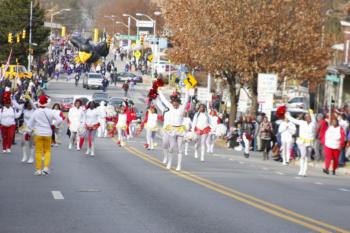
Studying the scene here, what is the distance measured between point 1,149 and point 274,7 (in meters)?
20.4

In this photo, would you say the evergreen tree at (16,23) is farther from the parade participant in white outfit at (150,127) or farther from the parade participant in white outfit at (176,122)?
the parade participant in white outfit at (176,122)

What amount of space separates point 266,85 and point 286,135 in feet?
30.6

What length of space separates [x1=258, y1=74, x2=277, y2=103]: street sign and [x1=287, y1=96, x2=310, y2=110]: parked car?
22.3 meters

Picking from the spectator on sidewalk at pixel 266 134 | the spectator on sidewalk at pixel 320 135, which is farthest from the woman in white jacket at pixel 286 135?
the spectator on sidewalk at pixel 266 134

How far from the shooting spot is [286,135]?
35.3 metres

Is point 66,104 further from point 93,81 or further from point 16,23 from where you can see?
point 16,23

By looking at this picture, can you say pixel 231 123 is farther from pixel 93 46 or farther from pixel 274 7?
pixel 93 46

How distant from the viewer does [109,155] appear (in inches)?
1410

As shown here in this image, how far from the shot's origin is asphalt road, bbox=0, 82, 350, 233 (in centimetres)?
1510

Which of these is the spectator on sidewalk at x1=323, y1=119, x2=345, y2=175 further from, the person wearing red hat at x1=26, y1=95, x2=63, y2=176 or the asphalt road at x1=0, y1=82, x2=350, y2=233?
the person wearing red hat at x1=26, y1=95, x2=63, y2=176

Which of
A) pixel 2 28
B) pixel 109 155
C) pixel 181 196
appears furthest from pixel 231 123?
pixel 2 28

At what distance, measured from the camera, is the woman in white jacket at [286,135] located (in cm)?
3494

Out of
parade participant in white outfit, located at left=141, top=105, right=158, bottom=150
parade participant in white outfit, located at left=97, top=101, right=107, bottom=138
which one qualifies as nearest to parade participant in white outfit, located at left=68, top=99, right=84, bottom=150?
parade participant in white outfit, located at left=141, top=105, right=158, bottom=150

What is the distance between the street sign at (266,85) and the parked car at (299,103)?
880 inches
